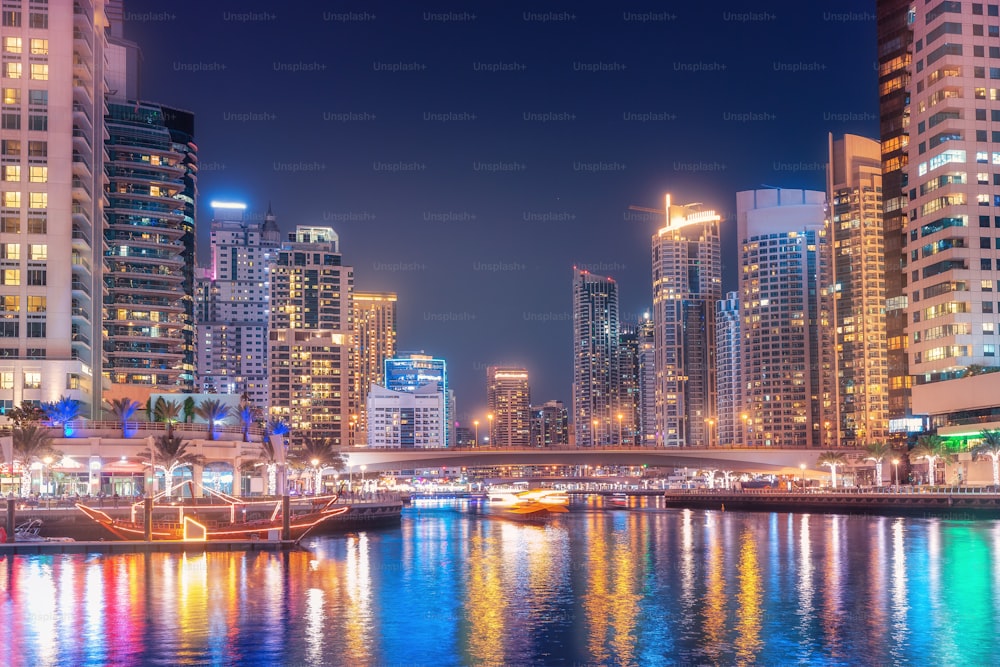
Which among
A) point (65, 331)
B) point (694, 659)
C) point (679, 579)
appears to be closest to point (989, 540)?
point (679, 579)

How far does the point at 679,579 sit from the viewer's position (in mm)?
77312

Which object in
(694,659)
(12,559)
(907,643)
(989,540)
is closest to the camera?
(694,659)

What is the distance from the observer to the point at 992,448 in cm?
14538

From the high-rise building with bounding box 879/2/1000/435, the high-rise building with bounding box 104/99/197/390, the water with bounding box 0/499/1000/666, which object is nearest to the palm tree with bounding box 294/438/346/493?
the high-rise building with bounding box 104/99/197/390

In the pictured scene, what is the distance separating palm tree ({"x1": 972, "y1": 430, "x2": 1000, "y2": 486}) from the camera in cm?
14488

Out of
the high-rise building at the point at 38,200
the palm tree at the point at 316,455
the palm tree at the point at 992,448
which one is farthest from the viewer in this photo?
the palm tree at the point at 316,455

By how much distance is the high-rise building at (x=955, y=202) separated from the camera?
166 m

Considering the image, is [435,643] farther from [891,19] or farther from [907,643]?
[891,19]

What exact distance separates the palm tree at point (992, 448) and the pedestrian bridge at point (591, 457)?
42829 mm

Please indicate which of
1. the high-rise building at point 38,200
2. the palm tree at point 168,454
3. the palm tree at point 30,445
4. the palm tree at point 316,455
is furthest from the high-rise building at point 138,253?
the palm tree at point 30,445

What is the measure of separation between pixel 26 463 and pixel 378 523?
144 feet

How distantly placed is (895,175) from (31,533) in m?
147

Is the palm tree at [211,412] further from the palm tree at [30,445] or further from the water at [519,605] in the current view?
the water at [519,605]

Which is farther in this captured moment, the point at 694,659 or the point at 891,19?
the point at 891,19
